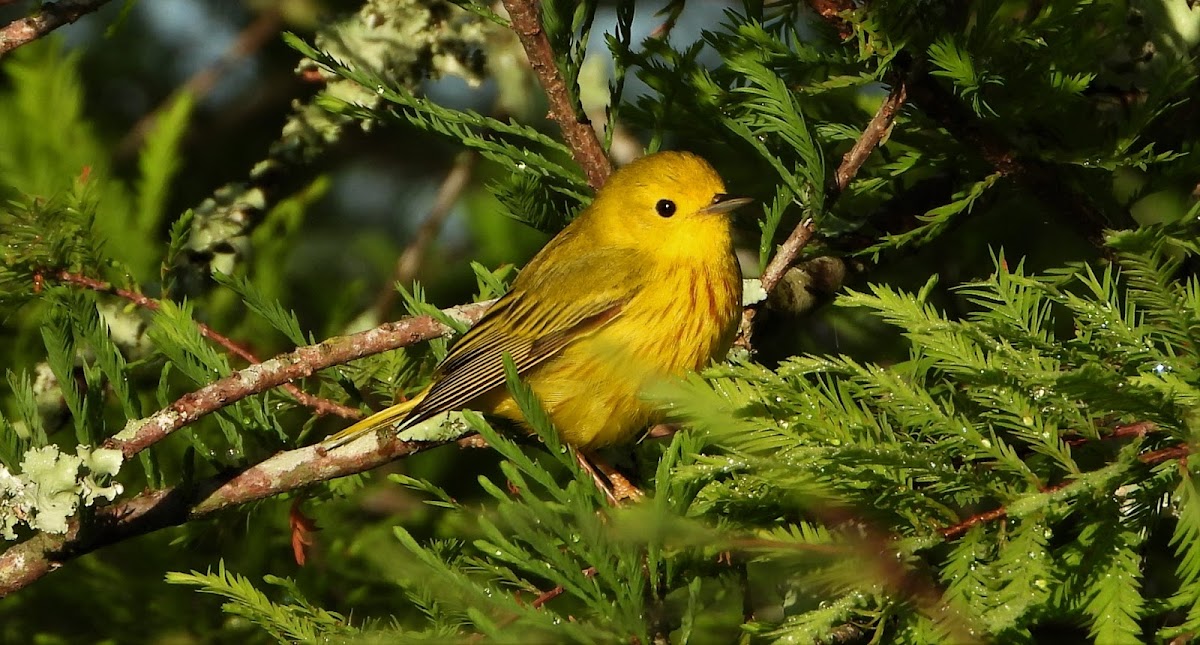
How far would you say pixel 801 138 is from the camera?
2490mm

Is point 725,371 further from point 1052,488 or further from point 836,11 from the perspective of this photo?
point 836,11

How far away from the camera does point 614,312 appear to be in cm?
339

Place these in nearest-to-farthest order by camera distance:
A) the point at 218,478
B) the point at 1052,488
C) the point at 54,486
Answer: the point at 1052,488
the point at 54,486
the point at 218,478

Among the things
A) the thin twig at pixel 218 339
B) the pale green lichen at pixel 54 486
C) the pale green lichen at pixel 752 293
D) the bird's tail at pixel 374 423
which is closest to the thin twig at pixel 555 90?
the pale green lichen at pixel 752 293

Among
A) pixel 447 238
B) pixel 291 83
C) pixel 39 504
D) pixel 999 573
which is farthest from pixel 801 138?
pixel 291 83

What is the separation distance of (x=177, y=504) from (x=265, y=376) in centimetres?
33

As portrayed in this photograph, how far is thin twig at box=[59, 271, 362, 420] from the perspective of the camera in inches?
110

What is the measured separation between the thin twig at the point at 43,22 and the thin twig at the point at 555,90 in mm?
917

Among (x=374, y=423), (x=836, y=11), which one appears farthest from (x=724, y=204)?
(x=374, y=423)

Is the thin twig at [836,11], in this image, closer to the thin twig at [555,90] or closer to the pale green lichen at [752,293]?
the thin twig at [555,90]

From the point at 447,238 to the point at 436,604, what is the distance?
271 cm

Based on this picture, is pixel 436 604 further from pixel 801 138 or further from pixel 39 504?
pixel 801 138

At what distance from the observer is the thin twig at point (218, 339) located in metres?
2.80

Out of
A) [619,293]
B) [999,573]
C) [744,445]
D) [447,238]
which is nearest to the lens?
[999,573]
